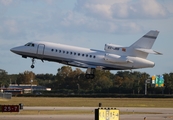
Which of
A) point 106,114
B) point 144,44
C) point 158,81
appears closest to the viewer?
point 106,114

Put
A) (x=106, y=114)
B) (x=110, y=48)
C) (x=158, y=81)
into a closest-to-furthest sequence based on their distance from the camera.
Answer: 1. (x=106, y=114)
2. (x=110, y=48)
3. (x=158, y=81)

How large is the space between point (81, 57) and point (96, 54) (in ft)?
7.52

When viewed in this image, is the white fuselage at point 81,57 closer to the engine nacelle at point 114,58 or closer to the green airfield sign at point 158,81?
the engine nacelle at point 114,58

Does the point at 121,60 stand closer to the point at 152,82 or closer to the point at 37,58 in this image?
the point at 37,58

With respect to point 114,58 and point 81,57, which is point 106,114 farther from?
point 81,57

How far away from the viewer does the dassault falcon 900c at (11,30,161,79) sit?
8019 centimetres

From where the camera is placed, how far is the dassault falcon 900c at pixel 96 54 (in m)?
80.2

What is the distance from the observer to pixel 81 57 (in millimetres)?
80500

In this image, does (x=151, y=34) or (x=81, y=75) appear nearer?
(x=151, y=34)

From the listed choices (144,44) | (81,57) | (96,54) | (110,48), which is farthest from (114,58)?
(144,44)

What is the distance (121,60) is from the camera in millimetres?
80688

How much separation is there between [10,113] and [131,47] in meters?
25.3

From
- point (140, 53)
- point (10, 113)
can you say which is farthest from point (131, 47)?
point (10, 113)

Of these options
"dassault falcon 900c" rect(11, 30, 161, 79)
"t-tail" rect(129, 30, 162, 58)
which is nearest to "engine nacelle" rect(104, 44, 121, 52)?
"dassault falcon 900c" rect(11, 30, 161, 79)
